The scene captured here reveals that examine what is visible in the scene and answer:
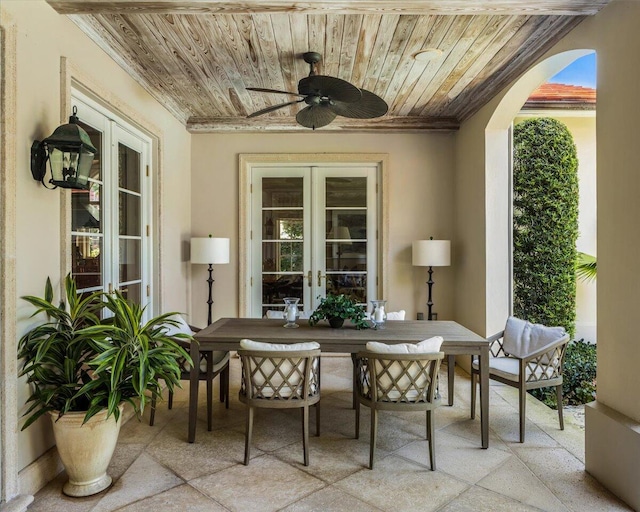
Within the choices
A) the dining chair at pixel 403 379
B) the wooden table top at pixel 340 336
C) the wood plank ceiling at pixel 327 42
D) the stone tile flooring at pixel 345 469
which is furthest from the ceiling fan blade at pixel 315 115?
the stone tile flooring at pixel 345 469

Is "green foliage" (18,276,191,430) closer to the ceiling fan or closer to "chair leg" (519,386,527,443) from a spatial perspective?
the ceiling fan

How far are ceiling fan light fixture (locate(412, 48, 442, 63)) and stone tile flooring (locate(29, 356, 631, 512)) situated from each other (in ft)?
9.68

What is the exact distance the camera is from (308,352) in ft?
8.39

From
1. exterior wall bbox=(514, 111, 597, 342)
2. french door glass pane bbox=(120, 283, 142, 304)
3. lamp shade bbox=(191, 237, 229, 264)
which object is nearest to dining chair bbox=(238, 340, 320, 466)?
french door glass pane bbox=(120, 283, 142, 304)

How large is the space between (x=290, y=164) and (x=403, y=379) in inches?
132

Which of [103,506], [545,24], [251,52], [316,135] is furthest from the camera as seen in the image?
[316,135]

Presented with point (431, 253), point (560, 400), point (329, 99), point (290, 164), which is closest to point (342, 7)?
point (329, 99)

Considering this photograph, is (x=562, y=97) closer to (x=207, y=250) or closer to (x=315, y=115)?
(x=315, y=115)

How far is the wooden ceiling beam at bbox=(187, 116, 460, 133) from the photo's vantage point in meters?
4.96

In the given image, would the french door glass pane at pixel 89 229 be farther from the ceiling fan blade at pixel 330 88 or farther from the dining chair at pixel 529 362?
the dining chair at pixel 529 362

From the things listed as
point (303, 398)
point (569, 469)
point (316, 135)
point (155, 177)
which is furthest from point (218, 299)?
point (569, 469)

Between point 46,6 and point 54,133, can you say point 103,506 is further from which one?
point 46,6

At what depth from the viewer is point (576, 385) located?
4.06 meters

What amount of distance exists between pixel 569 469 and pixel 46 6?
14.1 ft
